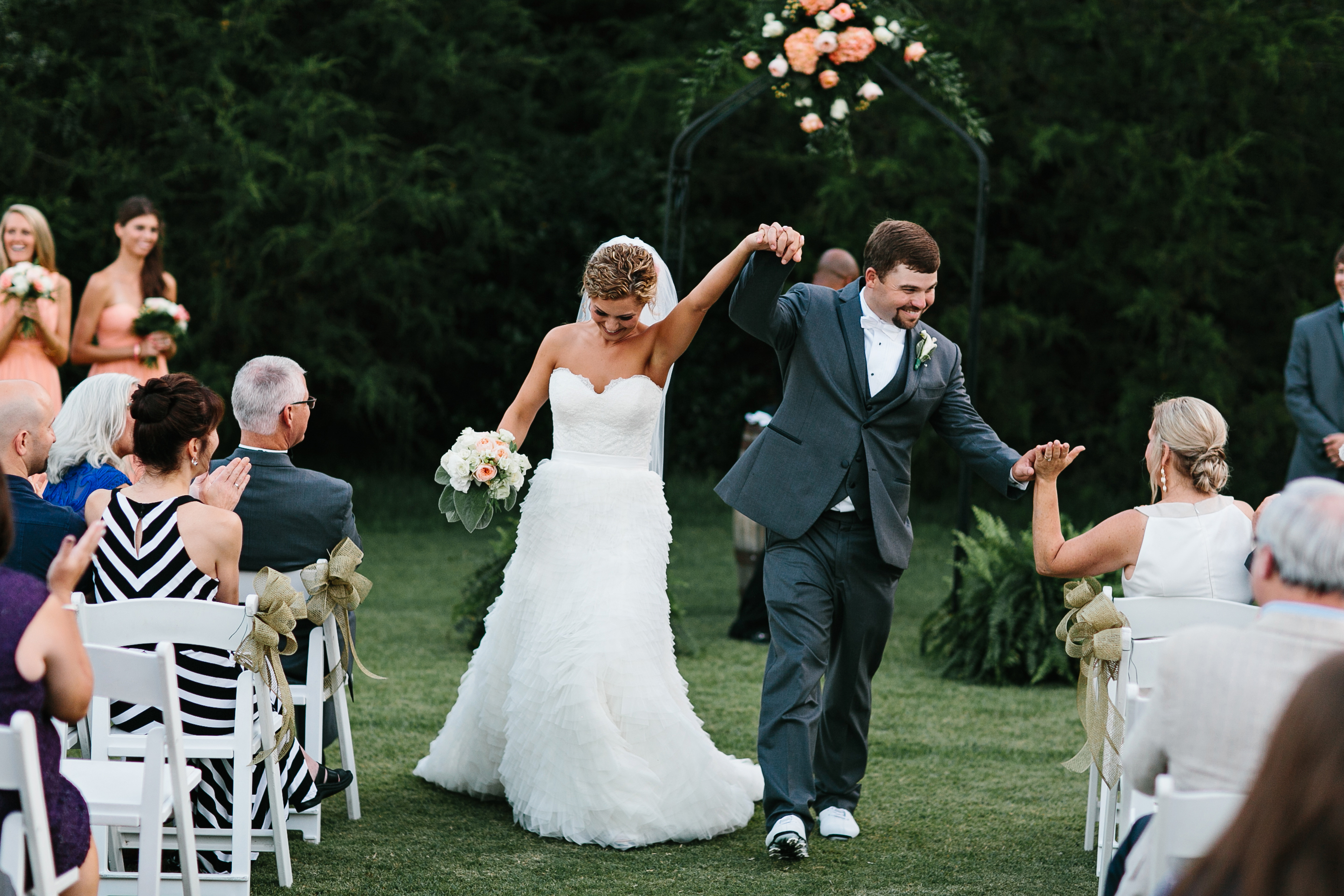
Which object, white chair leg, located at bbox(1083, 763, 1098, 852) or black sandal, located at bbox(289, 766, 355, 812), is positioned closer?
black sandal, located at bbox(289, 766, 355, 812)

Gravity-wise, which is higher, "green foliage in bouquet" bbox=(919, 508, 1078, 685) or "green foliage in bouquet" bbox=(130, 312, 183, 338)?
"green foliage in bouquet" bbox=(130, 312, 183, 338)

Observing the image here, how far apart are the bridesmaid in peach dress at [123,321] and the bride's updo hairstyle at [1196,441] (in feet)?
18.0

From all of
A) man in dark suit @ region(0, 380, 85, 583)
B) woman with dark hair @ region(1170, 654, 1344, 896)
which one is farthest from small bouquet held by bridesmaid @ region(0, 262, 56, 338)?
woman with dark hair @ region(1170, 654, 1344, 896)

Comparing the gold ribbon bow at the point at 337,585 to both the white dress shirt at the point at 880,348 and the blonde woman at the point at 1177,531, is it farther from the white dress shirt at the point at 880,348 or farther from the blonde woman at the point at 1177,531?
the blonde woman at the point at 1177,531

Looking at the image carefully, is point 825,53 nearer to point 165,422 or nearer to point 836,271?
point 836,271

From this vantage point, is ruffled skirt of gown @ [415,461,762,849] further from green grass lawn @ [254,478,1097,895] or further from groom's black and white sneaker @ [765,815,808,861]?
groom's black and white sneaker @ [765,815,808,861]

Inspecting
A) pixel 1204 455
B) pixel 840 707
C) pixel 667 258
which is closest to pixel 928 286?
pixel 1204 455

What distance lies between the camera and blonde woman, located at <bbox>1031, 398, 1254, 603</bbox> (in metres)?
3.97

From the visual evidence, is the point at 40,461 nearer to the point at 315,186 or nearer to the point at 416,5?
the point at 315,186

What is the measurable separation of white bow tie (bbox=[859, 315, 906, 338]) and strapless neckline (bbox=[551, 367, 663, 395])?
2.61 ft

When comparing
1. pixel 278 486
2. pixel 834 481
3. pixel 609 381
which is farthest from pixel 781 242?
pixel 278 486

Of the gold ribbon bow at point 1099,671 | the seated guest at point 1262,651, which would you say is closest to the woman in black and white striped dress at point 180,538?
the gold ribbon bow at point 1099,671

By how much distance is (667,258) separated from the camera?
6832 millimetres

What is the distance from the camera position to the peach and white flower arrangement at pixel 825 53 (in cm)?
656
